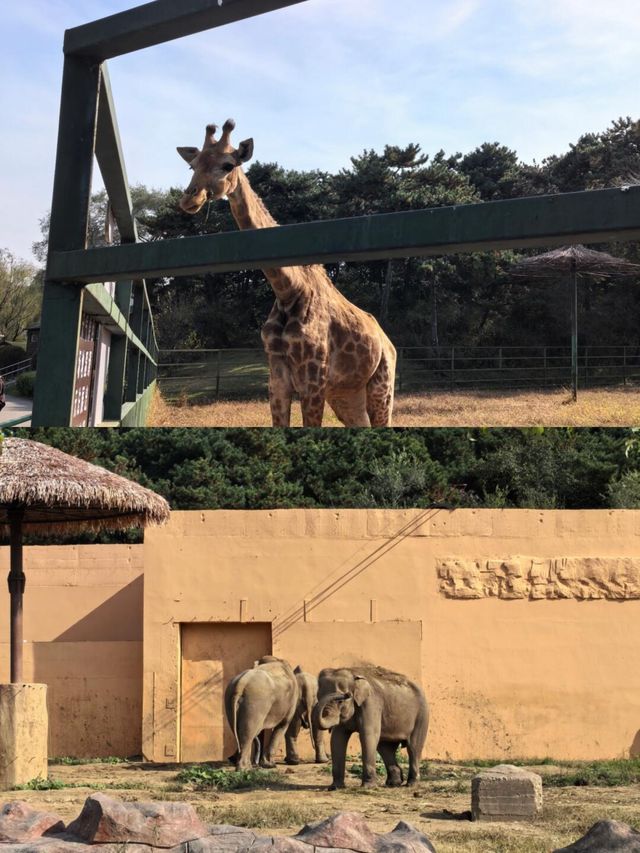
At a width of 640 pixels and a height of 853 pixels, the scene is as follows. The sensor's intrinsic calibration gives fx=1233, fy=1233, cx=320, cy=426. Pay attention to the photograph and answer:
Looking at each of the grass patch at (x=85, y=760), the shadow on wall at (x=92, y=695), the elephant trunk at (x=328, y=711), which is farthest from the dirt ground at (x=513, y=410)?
the shadow on wall at (x=92, y=695)

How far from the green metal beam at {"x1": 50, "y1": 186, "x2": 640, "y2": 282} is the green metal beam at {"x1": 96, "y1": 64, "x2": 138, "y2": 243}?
8.80 feet

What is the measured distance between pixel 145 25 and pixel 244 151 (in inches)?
181

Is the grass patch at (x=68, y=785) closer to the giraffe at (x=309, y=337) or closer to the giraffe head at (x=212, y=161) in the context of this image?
the giraffe at (x=309, y=337)

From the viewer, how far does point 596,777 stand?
12.6 metres

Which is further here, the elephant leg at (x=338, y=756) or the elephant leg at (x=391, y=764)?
the elephant leg at (x=391, y=764)

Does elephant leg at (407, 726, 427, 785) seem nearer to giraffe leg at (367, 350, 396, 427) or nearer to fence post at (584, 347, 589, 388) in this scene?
giraffe leg at (367, 350, 396, 427)

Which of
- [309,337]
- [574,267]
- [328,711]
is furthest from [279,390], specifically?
[328,711]

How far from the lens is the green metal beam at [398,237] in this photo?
337 cm

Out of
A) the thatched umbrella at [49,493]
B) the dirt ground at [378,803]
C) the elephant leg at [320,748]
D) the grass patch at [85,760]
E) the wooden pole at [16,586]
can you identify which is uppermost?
the thatched umbrella at [49,493]

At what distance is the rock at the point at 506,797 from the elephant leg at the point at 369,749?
90.4 inches

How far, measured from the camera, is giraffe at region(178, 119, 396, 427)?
31.3 feet

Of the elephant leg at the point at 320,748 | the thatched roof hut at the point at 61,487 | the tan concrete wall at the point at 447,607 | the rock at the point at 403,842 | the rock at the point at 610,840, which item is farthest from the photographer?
the tan concrete wall at the point at 447,607

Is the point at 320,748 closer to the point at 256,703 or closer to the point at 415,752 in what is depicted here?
the point at 256,703

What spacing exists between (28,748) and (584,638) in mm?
7527
